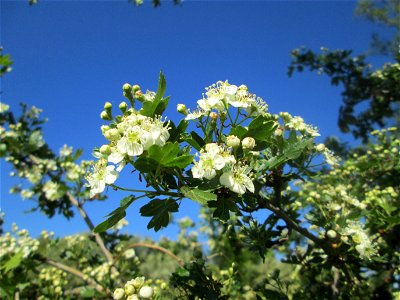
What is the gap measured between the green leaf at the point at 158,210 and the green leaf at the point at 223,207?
0.16 m

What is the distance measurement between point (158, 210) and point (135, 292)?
0.39m

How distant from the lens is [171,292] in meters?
2.23

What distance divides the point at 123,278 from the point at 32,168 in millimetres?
2043

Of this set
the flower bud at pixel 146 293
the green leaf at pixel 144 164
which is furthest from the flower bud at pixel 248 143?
the flower bud at pixel 146 293

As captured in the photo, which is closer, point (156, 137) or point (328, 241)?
point (156, 137)

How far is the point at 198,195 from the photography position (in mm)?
1320

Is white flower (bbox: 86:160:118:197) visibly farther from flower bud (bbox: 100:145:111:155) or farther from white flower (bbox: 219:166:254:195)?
white flower (bbox: 219:166:254:195)

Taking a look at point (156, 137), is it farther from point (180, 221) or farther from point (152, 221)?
point (180, 221)

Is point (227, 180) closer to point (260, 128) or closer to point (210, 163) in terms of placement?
point (210, 163)

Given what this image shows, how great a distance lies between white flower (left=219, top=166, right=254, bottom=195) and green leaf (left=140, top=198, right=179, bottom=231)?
0.24 meters

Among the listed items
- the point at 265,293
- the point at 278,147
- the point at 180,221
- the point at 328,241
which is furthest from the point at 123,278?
the point at 180,221

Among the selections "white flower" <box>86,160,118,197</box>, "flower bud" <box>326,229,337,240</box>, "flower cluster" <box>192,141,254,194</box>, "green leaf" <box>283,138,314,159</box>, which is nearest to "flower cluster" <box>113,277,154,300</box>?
"white flower" <box>86,160,118,197</box>

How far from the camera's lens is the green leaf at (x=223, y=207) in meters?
1.38

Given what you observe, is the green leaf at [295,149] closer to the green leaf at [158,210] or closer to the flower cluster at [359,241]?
the green leaf at [158,210]
